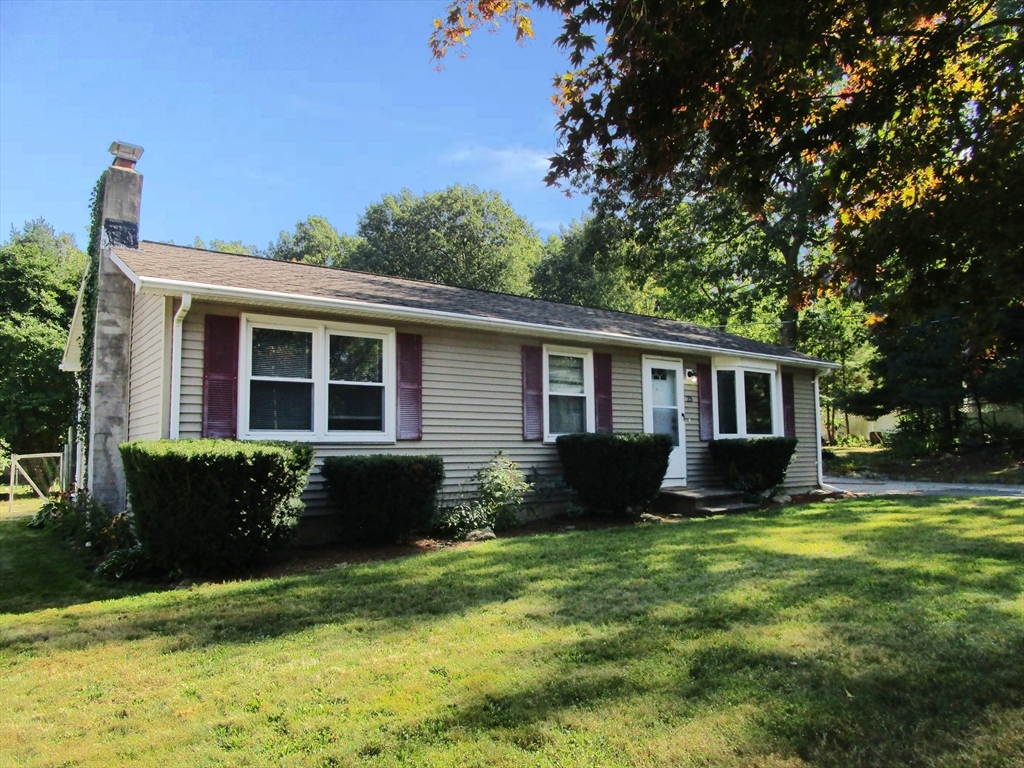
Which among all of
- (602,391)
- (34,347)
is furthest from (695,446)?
(34,347)

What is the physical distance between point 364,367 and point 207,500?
2775 millimetres

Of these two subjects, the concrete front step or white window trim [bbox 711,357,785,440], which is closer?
the concrete front step

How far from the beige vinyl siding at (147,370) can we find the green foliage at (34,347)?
10.5 metres

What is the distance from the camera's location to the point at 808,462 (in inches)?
517

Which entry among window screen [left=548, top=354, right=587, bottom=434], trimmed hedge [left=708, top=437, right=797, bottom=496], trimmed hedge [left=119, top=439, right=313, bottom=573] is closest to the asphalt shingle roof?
window screen [left=548, top=354, right=587, bottom=434]

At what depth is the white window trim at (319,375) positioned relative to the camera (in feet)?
23.3

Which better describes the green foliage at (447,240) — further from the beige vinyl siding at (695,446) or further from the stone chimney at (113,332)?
the stone chimney at (113,332)

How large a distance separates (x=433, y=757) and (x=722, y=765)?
1048mm

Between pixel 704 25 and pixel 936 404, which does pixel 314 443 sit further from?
pixel 936 404

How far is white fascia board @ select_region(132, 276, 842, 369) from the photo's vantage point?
6.48m

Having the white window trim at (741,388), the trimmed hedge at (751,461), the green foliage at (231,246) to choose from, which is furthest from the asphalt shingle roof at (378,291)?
the green foliage at (231,246)

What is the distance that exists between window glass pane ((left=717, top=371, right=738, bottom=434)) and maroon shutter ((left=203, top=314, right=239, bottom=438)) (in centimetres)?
820

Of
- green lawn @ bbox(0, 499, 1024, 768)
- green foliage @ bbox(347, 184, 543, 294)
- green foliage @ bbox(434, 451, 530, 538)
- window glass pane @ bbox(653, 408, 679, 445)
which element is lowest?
green lawn @ bbox(0, 499, 1024, 768)

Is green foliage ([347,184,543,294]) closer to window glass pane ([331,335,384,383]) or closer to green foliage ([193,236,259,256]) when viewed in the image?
green foliage ([193,236,259,256])
